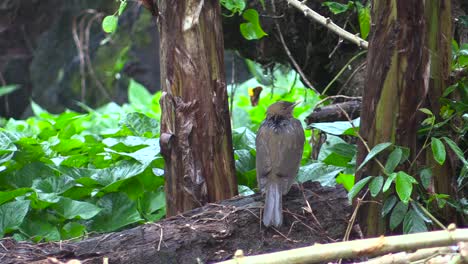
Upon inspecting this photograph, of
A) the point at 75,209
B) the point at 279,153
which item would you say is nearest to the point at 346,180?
the point at 279,153

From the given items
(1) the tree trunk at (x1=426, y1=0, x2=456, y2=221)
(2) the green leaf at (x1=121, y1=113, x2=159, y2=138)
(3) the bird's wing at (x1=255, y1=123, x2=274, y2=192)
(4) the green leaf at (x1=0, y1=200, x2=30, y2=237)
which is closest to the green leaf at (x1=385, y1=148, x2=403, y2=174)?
(1) the tree trunk at (x1=426, y1=0, x2=456, y2=221)

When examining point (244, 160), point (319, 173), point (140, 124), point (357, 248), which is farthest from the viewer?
point (140, 124)

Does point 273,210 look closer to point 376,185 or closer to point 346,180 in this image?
point 376,185

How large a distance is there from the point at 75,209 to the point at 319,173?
156 cm

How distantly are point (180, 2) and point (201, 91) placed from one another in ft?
1.71

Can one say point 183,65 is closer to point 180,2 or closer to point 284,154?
point 180,2

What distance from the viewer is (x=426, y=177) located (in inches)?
167

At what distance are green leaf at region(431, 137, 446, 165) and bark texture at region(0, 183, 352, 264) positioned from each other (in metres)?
0.71

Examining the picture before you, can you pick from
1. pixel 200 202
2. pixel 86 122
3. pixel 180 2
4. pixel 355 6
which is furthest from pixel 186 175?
pixel 86 122

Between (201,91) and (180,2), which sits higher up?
(180,2)

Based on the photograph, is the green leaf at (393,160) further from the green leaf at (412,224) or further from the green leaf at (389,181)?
the green leaf at (412,224)

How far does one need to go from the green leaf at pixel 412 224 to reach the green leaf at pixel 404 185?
19 centimetres

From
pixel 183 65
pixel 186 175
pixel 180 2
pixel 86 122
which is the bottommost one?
pixel 86 122

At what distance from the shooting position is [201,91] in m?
4.89
